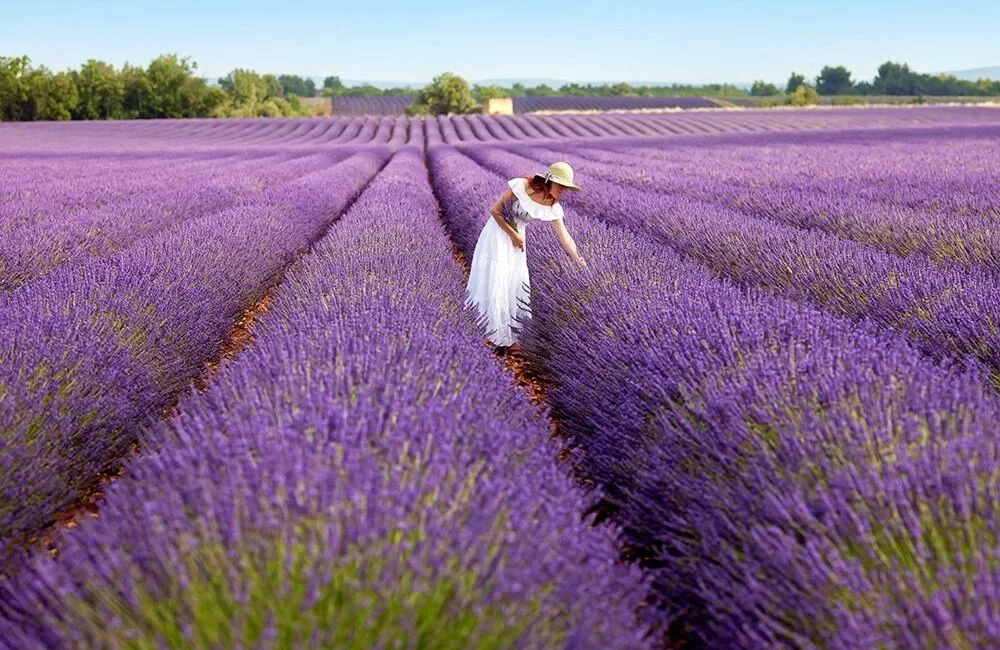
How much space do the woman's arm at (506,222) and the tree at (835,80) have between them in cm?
10311

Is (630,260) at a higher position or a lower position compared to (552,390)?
higher

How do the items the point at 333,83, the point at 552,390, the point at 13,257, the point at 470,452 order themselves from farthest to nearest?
1. the point at 333,83
2. the point at 13,257
3. the point at 552,390
4. the point at 470,452

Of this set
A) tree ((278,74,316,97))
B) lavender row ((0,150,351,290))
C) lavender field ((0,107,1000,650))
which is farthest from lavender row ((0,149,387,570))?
tree ((278,74,316,97))

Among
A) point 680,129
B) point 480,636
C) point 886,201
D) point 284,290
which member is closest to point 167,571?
point 480,636

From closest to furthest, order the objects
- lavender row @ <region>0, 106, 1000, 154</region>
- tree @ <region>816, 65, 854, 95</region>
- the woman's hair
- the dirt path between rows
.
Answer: the dirt path between rows → the woman's hair → lavender row @ <region>0, 106, 1000, 154</region> → tree @ <region>816, 65, 854, 95</region>

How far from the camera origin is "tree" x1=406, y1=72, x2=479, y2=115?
56469 mm

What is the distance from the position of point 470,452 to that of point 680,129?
33650mm

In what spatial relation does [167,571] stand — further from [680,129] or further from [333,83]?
[333,83]

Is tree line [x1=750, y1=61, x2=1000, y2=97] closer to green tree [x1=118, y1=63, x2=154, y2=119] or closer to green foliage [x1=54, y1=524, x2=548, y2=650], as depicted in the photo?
green tree [x1=118, y1=63, x2=154, y2=119]

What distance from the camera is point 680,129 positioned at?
3334 cm

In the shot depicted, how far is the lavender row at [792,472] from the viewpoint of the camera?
50.9 inches

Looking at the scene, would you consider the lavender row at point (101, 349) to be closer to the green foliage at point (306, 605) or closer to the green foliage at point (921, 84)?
the green foliage at point (306, 605)

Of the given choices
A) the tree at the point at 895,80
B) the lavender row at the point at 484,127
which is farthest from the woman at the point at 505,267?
the tree at the point at 895,80

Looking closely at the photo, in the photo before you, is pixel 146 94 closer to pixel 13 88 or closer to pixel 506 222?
pixel 13 88
